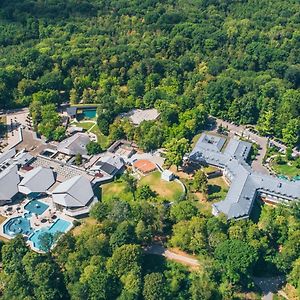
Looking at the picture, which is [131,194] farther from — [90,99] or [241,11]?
[241,11]

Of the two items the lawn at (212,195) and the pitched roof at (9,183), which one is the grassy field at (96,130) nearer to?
the pitched roof at (9,183)

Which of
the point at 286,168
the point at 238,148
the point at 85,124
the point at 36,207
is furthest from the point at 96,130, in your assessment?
the point at 286,168

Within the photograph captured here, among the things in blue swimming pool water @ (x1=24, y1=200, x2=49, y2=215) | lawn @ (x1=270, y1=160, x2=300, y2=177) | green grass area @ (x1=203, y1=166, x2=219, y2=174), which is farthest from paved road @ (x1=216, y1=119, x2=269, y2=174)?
blue swimming pool water @ (x1=24, y1=200, x2=49, y2=215)

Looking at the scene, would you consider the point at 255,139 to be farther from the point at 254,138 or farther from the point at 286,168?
the point at 286,168

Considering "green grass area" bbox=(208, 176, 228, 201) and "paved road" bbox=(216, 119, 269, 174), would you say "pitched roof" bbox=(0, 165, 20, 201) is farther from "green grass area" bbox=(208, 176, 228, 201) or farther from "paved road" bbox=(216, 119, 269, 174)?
"paved road" bbox=(216, 119, 269, 174)

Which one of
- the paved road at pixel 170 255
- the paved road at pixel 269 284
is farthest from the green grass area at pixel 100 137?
the paved road at pixel 269 284

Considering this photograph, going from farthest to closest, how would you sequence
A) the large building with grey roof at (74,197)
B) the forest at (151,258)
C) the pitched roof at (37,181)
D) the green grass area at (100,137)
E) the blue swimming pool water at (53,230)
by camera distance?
the green grass area at (100,137)
the pitched roof at (37,181)
the large building with grey roof at (74,197)
the blue swimming pool water at (53,230)
the forest at (151,258)
